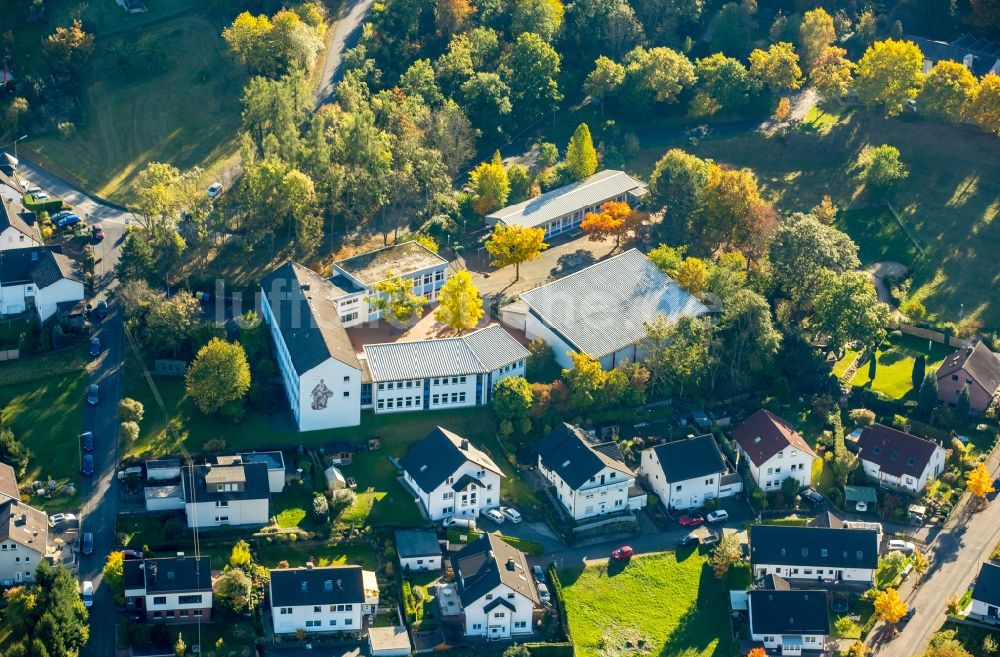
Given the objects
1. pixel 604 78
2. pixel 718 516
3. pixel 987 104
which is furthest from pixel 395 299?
pixel 987 104

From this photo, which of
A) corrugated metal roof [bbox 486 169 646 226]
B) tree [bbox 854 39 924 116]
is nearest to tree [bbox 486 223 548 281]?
corrugated metal roof [bbox 486 169 646 226]

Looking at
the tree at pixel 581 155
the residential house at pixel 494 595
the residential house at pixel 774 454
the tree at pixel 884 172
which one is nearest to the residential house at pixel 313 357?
the residential house at pixel 494 595

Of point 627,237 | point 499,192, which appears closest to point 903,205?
point 627,237

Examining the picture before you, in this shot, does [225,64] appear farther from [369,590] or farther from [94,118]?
[369,590]

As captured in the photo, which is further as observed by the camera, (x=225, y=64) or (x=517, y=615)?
(x=225, y=64)

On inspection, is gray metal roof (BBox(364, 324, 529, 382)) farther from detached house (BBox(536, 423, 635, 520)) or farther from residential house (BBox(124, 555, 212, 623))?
residential house (BBox(124, 555, 212, 623))

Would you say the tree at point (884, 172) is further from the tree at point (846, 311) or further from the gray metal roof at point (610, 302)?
the gray metal roof at point (610, 302)
